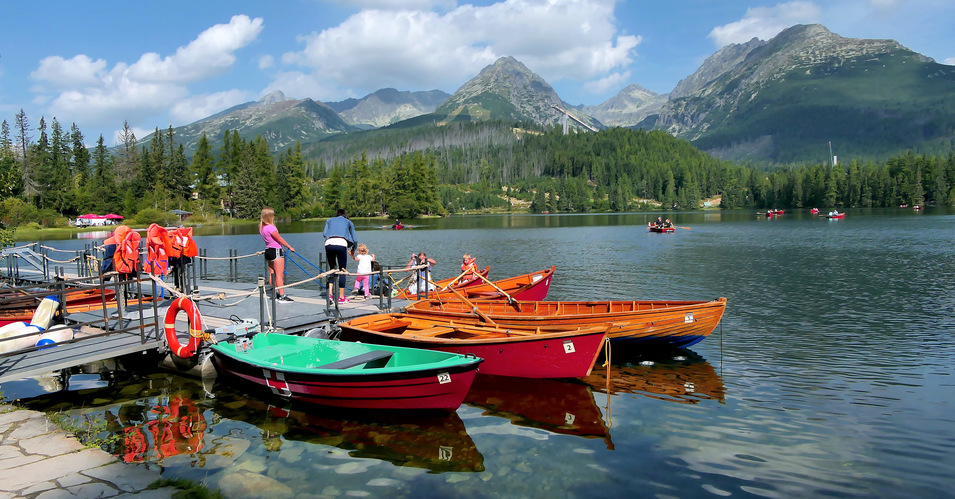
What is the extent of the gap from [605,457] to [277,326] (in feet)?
27.8

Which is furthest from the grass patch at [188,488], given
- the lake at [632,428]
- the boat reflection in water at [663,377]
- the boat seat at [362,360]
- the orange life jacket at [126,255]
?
the orange life jacket at [126,255]

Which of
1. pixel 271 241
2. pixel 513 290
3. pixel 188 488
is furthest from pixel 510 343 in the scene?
pixel 513 290

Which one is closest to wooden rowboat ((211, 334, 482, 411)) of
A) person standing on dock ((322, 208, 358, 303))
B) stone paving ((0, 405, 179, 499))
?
stone paving ((0, 405, 179, 499))

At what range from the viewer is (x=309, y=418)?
406 inches

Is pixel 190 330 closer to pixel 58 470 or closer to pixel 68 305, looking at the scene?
pixel 58 470

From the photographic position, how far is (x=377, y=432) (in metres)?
9.52

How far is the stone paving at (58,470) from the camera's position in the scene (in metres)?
5.89

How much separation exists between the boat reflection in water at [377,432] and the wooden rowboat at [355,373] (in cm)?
29

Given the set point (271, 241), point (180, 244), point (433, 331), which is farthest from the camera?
point (180, 244)

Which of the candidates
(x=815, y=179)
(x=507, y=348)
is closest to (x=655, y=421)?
(x=507, y=348)

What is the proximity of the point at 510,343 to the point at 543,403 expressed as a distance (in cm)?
150

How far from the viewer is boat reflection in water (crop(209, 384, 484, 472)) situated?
861 centimetres

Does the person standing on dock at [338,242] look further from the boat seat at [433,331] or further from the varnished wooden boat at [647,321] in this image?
the boat seat at [433,331]

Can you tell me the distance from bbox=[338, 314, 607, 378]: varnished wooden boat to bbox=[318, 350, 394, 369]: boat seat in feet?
5.95
